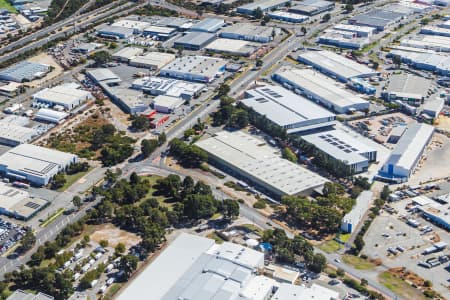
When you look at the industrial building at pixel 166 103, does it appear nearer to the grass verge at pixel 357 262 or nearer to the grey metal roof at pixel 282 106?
the grey metal roof at pixel 282 106

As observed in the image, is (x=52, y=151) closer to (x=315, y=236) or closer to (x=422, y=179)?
(x=315, y=236)

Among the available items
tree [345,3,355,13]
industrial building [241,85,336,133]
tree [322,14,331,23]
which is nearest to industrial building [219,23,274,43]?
tree [322,14,331,23]

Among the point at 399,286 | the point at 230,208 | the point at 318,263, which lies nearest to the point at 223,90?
the point at 230,208

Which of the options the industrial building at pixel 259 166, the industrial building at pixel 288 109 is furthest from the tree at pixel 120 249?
the industrial building at pixel 288 109

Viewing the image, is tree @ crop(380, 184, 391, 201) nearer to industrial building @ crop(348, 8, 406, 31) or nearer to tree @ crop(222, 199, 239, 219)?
tree @ crop(222, 199, 239, 219)

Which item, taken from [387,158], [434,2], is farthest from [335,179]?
[434,2]
